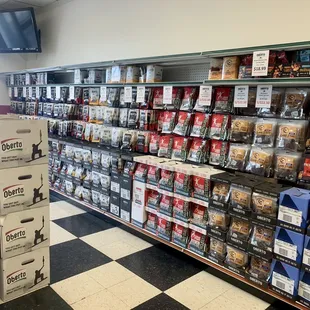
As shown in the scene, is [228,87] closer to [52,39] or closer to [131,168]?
[131,168]

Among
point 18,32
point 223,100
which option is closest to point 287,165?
point 223,100

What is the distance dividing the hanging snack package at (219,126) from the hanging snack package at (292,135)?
1.40ft

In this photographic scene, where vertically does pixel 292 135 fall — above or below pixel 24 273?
above

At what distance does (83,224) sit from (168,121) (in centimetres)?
140

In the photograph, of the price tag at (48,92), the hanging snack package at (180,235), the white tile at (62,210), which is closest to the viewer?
the hanging snack package at (180,235)

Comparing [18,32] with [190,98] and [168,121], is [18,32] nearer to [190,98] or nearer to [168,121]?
[168,121]

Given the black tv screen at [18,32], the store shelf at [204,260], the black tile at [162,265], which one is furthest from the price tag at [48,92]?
the black tile at [162,265]

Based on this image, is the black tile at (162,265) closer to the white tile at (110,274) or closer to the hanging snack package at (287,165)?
the white tile at (110,274)

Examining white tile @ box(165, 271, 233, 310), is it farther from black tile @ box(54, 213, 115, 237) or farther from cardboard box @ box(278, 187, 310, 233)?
black tile @ box(54, 213, 115, 237)

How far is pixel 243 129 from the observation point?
7.29ft

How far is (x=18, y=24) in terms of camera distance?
4.70 m

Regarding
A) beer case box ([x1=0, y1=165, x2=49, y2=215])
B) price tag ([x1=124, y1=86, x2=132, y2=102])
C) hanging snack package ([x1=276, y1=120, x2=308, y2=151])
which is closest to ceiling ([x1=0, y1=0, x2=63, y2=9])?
price tag ([x1=124, y1=86, x2=132, y2=102])

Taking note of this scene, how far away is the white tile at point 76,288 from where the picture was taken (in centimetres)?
195

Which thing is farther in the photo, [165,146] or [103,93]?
[103,93]
